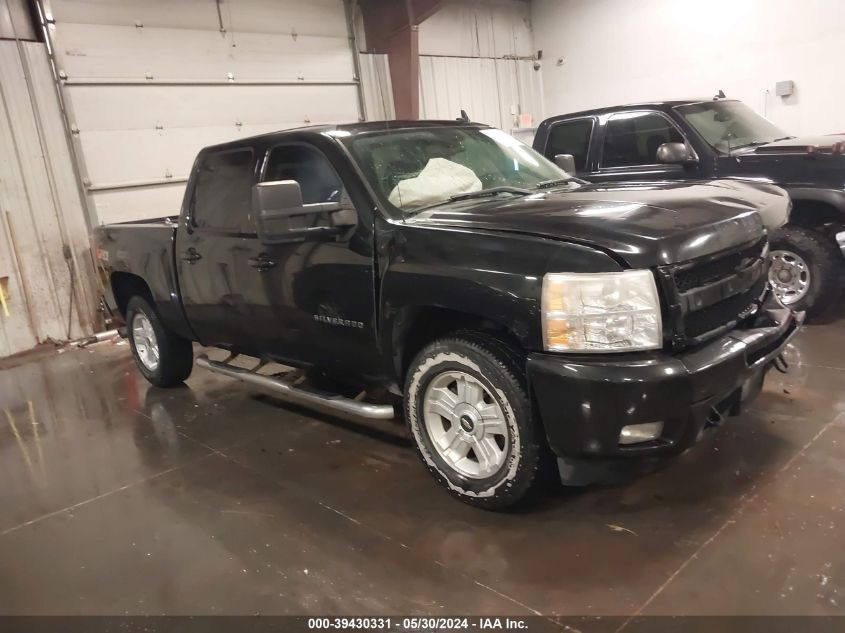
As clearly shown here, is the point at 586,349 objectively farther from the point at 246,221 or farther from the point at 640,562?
the point at 246,221

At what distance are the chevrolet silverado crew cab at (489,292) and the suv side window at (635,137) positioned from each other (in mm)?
2349

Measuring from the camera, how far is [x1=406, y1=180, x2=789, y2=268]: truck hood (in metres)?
2.50

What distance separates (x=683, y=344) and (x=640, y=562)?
86 cm

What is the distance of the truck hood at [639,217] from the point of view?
2496 millimetres

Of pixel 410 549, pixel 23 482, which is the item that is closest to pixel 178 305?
pixel 23 482

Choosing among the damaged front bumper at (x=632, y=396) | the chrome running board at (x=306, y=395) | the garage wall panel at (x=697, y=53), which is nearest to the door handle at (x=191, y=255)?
the chrome running board at (x=306, y=395)

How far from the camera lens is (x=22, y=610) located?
271 centimetres

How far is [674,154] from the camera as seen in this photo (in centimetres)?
551

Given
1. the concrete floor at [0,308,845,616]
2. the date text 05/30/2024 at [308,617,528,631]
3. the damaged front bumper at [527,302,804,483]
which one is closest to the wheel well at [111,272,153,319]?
the concrete floor at [0,308,845,616]

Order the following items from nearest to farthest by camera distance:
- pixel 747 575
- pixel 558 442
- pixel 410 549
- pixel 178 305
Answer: pixel 747 575 → pixel 558 442 → pixel 410 549 → pixel 178 305

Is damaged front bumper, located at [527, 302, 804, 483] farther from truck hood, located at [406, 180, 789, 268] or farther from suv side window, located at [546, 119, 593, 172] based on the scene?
suv side window, located at [546, 119, 593, 172]

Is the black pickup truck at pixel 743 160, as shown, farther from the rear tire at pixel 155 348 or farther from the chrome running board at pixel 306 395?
the rear tire at pixel 155 348

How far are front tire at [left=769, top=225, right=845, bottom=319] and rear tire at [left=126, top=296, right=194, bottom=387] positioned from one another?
4657 millimetres

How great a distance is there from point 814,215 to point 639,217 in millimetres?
3541
